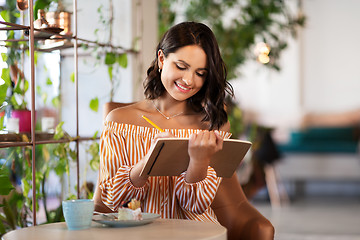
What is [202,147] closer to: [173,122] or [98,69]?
[173,122]

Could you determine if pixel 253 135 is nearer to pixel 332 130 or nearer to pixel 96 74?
pixel 96 74

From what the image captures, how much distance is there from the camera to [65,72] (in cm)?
287

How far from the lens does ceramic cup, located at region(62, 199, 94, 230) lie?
140cm

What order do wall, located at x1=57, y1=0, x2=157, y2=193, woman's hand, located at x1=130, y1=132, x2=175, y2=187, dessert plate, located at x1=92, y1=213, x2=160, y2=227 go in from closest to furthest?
dessert plate, located at x1=92, y1=213, x2=160, y2=227
woman's hand, located at x1=130, y1=132, x2=175, y2=187
wall, located at x1=57, y1=0, x2=157, y2=193

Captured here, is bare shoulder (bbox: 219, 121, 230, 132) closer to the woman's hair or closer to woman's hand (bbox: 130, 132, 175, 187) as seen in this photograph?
the woman's hair

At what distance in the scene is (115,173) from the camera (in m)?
1.83

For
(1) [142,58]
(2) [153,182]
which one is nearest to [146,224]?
(2) [153,182]

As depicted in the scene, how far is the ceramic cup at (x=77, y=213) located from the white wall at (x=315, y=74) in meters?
6.12

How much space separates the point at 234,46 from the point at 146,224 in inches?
119

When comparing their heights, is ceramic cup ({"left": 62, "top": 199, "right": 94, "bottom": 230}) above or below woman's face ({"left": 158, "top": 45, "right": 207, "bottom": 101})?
Result: below

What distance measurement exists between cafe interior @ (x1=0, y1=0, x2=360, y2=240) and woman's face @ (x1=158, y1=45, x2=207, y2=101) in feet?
1.35

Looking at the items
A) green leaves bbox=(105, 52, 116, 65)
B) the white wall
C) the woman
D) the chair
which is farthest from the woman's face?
the white wall

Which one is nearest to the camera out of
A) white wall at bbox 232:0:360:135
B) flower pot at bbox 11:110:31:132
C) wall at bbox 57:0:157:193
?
flower pot at bbox 11:110:31:132

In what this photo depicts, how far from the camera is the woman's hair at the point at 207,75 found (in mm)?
1826
